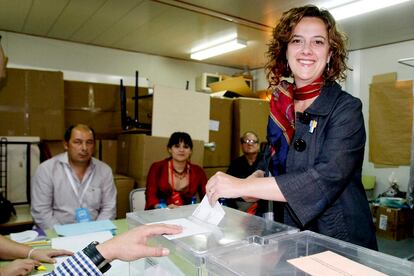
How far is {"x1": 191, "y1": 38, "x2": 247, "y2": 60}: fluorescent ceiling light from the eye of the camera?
409 cm

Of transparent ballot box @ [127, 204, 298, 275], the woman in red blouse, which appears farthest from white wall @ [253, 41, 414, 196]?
transparent ballot box @ [127, 204, 298, 275]

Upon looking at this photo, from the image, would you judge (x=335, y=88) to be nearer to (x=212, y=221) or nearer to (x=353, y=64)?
(x=212, y=221)

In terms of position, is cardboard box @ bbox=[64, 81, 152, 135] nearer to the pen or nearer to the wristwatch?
the pen

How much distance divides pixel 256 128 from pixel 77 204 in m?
2.22

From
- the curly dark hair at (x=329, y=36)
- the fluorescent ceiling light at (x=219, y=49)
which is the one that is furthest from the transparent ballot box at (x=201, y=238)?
the fluorescent ceiling light at (x=219, y=49)

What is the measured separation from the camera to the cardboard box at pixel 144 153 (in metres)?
3.01

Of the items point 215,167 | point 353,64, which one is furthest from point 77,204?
point 353,64

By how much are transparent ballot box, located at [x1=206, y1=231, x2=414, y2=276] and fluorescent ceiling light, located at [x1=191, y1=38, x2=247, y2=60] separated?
11.8 feet

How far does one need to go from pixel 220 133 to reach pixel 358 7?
184 cm

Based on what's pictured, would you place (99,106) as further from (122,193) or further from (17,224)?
(17,224)

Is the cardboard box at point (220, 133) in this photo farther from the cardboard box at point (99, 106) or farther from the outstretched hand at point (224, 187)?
the outstretched hand at point (224, 187)

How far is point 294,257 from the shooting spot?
0.60 m

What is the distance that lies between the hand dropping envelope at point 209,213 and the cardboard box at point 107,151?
275 cm

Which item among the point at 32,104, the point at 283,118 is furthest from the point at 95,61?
the point at 283,118
